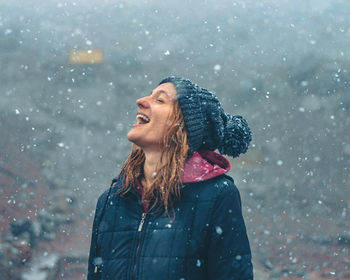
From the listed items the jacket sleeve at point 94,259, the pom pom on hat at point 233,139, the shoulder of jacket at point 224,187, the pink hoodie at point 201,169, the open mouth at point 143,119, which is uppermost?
the open mouth at point 143,119

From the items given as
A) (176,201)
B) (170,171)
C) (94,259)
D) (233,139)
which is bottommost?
(94,259)

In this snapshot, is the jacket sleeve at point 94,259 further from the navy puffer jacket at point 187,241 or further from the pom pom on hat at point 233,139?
the pom pom on hat at point 233,139

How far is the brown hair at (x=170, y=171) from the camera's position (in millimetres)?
1890

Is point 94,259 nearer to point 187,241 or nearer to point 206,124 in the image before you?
point 187,241

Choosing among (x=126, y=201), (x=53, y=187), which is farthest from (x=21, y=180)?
(x=126, y=201)

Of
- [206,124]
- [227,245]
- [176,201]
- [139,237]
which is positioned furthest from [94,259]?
[206,124]

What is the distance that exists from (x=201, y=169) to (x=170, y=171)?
0.15 metres

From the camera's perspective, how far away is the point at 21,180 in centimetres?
757

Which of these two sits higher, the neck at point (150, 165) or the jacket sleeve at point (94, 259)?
the neck at point (150, 165)

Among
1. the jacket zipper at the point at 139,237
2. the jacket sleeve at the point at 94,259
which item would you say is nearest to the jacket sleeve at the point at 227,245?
the jacket zipper at the point at 139,237

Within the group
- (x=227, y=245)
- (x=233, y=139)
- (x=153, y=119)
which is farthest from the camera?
(x=233, y=139)

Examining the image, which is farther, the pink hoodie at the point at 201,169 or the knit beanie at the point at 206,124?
the knit beanie at the point at 206,124

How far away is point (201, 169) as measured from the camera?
1.95m

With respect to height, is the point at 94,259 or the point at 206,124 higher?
the point at 206,124
